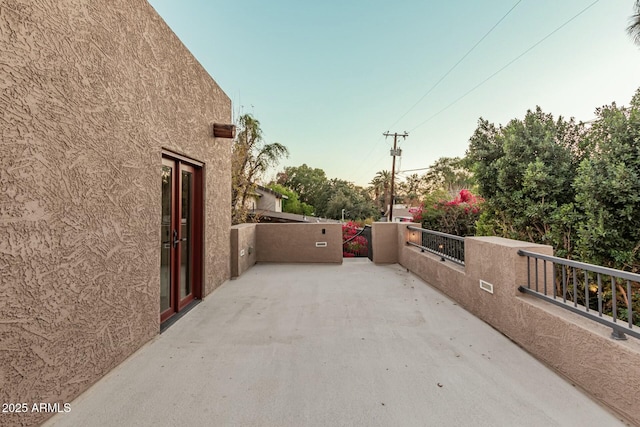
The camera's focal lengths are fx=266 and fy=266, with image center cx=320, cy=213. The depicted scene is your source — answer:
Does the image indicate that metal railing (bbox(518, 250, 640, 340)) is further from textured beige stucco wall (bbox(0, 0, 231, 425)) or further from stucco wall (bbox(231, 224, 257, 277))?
stucco wall (bbox(231, 224, 257, 277))

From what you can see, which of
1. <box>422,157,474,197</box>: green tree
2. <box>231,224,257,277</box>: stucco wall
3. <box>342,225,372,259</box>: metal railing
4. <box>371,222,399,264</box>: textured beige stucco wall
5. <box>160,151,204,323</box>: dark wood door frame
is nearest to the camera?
<box>160,151,204,323</box>: dark wood door frame

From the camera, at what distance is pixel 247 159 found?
10617 millimetres

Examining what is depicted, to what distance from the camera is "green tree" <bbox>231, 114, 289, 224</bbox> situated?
389 inches

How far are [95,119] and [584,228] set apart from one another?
21.6 feet

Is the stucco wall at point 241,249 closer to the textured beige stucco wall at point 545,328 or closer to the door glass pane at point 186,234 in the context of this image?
the door glass pane at point 186,234

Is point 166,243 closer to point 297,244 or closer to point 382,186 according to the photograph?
point 297,244

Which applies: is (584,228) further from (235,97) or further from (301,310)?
(235,97)

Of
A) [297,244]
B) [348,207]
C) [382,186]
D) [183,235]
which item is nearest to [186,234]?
[183,235]

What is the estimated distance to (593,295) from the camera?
15.3 ft

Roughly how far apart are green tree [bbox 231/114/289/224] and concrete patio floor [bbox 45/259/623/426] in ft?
21.8

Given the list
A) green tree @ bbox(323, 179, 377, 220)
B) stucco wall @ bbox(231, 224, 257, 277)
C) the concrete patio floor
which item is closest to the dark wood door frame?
the concrete patio floor

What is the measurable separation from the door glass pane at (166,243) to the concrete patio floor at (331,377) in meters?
0.42

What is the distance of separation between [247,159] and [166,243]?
7700 mm

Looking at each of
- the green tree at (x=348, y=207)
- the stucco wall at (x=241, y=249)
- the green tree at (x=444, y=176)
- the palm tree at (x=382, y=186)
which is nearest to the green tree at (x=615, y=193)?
the stucco wall at (x=241, y=249)
